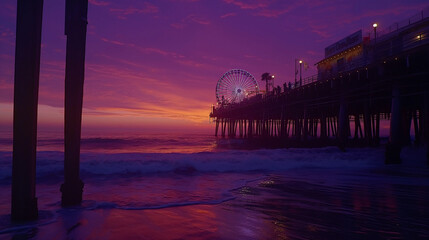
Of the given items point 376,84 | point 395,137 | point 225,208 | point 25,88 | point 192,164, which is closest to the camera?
point 25,88

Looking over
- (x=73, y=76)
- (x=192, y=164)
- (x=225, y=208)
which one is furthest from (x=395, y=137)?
(x=73, y=76)

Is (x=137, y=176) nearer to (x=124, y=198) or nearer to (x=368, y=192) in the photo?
(x=124, y=198)

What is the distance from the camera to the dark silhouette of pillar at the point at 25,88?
407 cm

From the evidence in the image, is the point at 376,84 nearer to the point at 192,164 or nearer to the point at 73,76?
the point at 192,164

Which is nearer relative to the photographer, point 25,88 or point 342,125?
point 25,88

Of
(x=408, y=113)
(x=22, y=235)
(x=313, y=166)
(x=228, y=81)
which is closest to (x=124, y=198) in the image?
(x=22, y=235)

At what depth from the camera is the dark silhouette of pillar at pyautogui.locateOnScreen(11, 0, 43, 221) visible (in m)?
4.07

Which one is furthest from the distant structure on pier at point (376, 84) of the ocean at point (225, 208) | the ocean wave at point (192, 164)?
the ocean at point (225, 208)

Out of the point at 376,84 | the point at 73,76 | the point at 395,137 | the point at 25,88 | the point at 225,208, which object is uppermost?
the point at 376,84

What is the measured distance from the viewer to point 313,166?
14578 mm

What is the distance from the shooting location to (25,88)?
13.4 feet

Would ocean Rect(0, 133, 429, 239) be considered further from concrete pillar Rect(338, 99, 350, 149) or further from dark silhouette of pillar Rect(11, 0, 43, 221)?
concrete pillar Rect(338, 99, 350, 149)

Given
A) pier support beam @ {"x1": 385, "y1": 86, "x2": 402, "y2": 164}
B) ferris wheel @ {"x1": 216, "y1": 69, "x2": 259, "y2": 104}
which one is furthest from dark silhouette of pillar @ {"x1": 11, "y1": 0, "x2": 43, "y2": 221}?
ferris wheel @ {"x1": 216, "y1": 69, "x2": 259, "y2": 104}

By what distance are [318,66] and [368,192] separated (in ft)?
122
